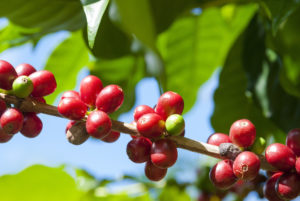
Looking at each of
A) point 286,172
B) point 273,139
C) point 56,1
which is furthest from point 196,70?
point 286,172

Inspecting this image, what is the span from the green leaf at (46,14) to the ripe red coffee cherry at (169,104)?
2.95 ft

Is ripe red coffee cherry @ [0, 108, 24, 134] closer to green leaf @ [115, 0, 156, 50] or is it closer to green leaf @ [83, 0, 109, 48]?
green leaf @ [83, 0, 109, 48]

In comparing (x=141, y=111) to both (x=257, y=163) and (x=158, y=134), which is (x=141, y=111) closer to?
(x=158, y=134)

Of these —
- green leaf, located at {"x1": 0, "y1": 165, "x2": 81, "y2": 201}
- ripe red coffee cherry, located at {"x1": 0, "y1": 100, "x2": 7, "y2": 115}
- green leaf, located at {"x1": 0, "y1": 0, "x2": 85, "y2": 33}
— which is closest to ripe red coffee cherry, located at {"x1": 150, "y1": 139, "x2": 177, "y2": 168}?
ripe red coffee cherry, located at {"x1": 0, "y1": 100, "x2": 7, "y2": 115}

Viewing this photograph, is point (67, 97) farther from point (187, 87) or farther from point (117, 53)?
point (187, 87)

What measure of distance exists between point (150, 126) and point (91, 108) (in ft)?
0.77

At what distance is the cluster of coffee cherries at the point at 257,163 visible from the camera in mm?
1258

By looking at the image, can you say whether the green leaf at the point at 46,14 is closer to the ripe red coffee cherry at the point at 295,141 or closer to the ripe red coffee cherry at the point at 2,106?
the ripe red coffee cherry at the point at 2,106

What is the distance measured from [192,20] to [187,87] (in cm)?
43

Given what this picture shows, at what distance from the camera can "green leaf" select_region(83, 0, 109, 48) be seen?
1.38 metres

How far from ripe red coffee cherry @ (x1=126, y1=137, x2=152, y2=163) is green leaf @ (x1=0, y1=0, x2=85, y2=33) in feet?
3.03

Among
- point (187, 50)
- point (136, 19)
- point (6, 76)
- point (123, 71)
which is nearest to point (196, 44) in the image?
point (187, 50)

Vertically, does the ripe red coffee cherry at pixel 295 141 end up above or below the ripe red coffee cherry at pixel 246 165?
below

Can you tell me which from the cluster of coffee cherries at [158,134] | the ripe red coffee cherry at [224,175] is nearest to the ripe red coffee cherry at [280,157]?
the ripe red coffee cherry at [224,175]
